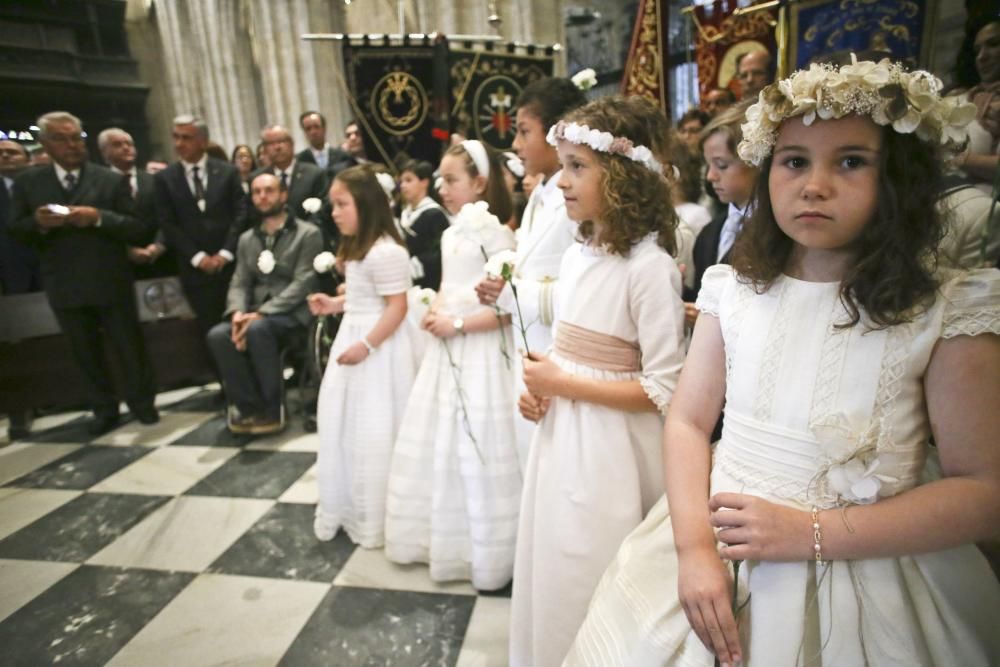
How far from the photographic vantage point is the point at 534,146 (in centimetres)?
192

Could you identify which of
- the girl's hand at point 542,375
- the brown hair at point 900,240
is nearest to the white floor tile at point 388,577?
the girl's hand at point 542,375

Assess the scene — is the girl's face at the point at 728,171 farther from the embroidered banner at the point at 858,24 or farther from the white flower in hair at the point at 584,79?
the embroidered banner at the point at 858,24

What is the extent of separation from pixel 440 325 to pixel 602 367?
82 centimetres

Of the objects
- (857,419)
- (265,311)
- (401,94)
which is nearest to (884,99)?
(857,419)

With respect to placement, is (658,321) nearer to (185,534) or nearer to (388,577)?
(388,577)

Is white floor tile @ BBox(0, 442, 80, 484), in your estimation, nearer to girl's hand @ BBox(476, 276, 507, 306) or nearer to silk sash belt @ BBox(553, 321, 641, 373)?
girl's hand @ BBox(476, 276, 507, 306)

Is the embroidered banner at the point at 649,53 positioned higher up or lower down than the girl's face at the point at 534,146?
higher up

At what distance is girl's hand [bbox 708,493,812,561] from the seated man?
125 inches

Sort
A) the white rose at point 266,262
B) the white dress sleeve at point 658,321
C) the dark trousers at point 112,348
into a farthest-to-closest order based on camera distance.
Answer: the dark trousers at point 112,348
the white rose at point 266,262
the white dress sleeve at point 658,321

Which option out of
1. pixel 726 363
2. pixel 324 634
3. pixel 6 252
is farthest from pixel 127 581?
pixel 6 252

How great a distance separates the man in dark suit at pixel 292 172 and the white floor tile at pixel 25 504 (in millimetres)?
2265

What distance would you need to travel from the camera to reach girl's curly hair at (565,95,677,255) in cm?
133

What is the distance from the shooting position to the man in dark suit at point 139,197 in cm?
395

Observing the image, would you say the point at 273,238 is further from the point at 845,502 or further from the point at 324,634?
the point at 845,502
